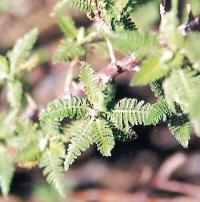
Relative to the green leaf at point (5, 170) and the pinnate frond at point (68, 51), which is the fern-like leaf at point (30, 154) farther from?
the pinnate frond at point (68, 51)

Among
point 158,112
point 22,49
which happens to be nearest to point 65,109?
point 158,112

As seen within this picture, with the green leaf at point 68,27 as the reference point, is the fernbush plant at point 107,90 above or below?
below

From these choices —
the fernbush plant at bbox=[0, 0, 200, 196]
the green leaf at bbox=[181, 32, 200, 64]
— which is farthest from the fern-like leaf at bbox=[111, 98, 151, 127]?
the green leaf at bbox=[181, 32, 200, 64]

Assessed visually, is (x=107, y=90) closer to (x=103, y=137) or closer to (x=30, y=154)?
(x=103, y=137)

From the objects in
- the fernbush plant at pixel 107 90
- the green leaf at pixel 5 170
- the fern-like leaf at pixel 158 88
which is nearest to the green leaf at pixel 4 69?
the fernbush plant at pixel 107 90

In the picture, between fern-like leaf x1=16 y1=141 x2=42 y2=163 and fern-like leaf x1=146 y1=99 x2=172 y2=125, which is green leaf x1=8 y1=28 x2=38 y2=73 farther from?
fern-like leaf x1=146 y1=99 x2=172 y2=125
